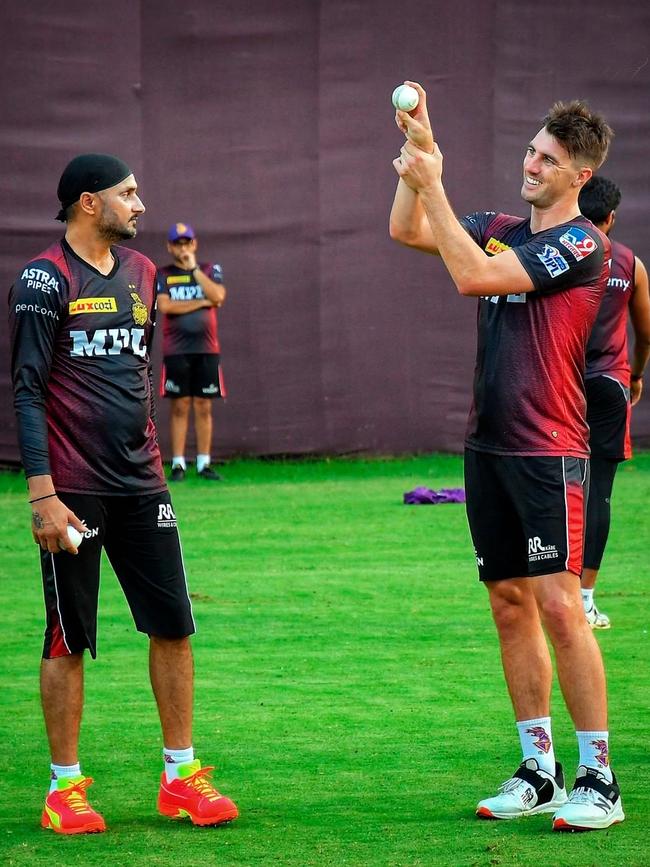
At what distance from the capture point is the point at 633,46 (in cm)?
1487

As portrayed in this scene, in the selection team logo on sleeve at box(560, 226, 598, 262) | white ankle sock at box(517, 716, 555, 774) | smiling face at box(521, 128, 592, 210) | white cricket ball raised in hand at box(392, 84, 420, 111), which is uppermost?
white cricket ball raised in hand at box(392, 84, 420, 111)

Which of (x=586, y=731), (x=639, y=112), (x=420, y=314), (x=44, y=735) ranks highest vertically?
(x=639, y=112)

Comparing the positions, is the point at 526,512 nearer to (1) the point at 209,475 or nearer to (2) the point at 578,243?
(2) the point at 578,243

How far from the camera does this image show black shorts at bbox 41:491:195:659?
4480 millimetres

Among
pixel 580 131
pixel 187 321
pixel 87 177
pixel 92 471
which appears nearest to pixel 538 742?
pixel 92 471

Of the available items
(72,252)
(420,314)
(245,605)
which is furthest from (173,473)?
(72,252)

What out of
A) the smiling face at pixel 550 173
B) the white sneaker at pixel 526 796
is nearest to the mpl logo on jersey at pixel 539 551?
the white sneaker at pixel 526 796

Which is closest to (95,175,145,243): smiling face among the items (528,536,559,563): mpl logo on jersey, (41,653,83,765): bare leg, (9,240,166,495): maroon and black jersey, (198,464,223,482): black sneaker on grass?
(9,240,166,495): maroon and black jersey

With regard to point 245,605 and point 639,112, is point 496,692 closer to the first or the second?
point 245,605

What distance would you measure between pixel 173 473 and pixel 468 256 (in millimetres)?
9296

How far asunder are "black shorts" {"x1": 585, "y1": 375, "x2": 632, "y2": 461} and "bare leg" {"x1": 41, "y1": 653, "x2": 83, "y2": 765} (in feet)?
11.1

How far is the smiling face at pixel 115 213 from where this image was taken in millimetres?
4578

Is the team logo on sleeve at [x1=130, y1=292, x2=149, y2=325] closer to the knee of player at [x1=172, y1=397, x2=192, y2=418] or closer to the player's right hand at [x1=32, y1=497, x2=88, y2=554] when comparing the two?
the player's right hand at [x1=32, y1=497, x2=88, y2=554]

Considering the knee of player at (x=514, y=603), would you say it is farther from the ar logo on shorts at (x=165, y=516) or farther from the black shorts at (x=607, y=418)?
the black shorts at (x=607, y=418)
